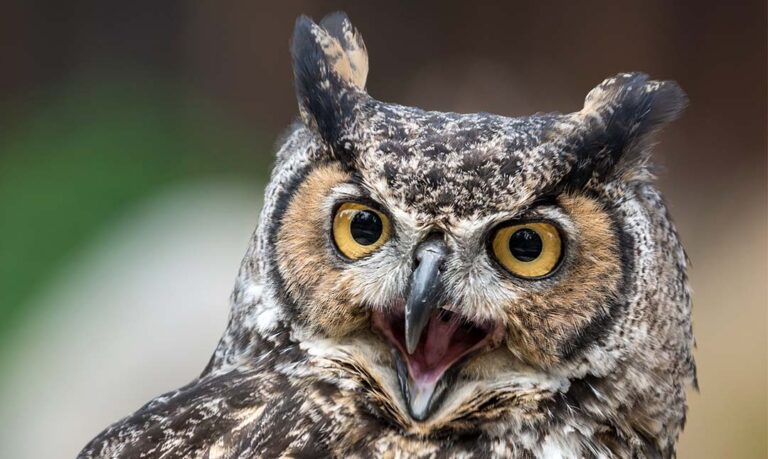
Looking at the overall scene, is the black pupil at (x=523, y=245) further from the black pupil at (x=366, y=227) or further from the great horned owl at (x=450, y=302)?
the black pupil at (x=366, y=227)

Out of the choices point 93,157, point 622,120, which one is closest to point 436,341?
point 622,120

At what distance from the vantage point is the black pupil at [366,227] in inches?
48.3

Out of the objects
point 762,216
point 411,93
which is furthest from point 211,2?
point 762,216

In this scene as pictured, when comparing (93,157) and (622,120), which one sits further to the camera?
(93,157)

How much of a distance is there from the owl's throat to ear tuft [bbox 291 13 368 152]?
293mm

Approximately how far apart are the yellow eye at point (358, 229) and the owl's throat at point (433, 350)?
10 centimetres

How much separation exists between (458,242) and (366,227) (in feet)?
0.44

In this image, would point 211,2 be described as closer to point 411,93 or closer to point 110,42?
point 110,42

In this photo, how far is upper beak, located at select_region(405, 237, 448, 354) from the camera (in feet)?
3.76

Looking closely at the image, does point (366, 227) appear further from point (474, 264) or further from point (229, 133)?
point (229, 133)

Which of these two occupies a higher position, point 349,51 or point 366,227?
point 349,51

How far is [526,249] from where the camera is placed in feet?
3.96

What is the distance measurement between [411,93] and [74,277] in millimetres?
1623

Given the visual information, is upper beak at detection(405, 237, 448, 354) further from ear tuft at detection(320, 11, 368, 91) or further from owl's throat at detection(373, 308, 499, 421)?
ear tuft at detection(320, 11, 368, 91)
